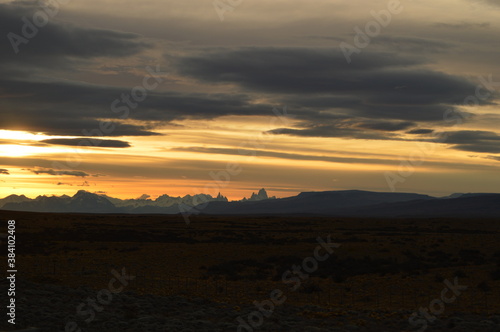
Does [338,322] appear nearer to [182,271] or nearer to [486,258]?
[182,271]

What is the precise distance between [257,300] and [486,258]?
2917cm

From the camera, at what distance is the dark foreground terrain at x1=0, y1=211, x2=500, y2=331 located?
79.8 feet

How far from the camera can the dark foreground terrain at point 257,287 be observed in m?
24.3

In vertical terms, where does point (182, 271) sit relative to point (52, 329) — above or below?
above

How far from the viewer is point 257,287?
34.8 meters

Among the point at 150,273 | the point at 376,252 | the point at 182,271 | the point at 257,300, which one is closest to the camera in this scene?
the point at 257,300

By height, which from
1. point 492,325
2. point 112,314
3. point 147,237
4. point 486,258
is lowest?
point 492,325

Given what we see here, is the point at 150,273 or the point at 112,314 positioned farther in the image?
the point at 150,273

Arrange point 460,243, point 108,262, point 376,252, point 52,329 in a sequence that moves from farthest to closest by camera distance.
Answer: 1. point 460,243
2. point 376,252
3. point 108,262
4. point 52,329

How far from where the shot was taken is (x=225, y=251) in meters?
57.0

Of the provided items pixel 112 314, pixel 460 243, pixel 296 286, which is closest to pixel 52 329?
pixel 112 314

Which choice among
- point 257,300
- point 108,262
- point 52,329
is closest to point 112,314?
point 52,329

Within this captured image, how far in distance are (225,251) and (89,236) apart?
27.7 meters

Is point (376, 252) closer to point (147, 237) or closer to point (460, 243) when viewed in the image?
point (460, 243)
